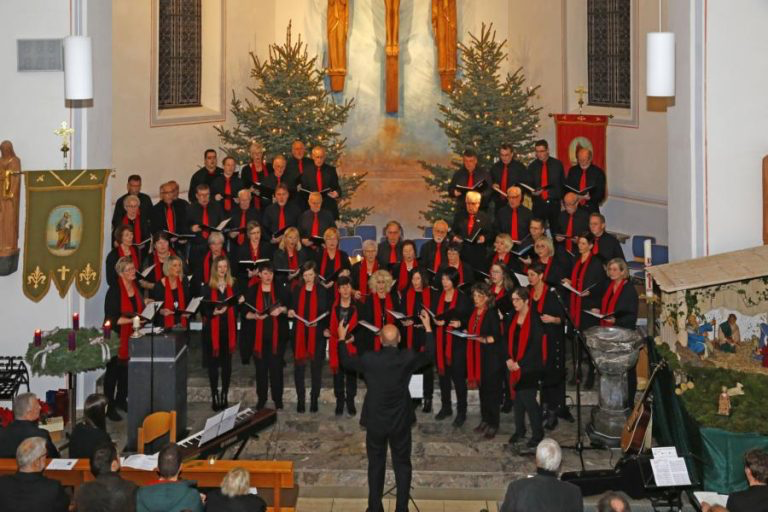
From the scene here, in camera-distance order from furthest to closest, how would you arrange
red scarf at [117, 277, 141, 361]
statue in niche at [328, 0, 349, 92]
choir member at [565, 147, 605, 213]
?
statue in niche at [328, 0, 349, 92] < choir member at [565, 147, 605, 213] < red scarf at [117, 277, 141, 361]

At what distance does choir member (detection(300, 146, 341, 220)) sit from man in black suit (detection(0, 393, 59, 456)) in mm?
6637

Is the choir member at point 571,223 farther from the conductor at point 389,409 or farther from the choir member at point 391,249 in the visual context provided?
the conductor at point 389,409

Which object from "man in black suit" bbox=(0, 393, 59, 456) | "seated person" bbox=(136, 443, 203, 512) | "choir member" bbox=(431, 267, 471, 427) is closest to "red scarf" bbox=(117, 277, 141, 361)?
"choir member" bbox=(431, 267, 471, 427)

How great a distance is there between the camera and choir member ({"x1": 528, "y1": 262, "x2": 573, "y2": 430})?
12.0 m

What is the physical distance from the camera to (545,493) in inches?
296

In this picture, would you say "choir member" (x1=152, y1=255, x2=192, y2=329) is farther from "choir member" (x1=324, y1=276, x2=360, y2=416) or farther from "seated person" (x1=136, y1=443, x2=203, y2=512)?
"seated person" (x1=136, y1=443, x2=203, y2=512)

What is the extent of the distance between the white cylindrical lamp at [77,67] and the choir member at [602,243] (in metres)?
5.51

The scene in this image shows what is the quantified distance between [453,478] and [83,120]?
550cm

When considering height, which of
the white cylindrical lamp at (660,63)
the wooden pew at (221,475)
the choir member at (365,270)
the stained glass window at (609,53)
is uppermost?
the stained glass window at (609,53)

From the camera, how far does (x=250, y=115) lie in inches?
698

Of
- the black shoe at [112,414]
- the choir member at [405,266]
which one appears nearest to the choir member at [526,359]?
the choir member at [405,266]

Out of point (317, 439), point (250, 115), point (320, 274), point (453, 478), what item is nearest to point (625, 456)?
point (453, 478)

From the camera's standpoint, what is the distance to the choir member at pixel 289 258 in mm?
12930

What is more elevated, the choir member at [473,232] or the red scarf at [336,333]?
the choir member at [473,232]
